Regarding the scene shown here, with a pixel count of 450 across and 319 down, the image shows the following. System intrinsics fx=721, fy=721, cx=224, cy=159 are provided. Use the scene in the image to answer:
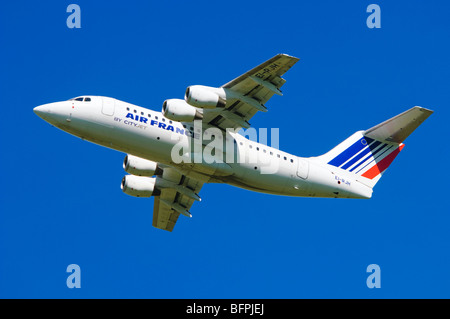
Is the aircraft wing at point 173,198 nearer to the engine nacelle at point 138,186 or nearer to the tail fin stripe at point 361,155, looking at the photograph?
the engine nacelle at point 138,186

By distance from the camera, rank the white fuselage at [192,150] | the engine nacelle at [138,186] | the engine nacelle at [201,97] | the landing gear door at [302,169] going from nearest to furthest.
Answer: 1. the engine nacelle at [201,97]
2. the white fuselage at [192,150]
3. the landing gear door at [302,169]
4. the engine nacelle at [138,186]

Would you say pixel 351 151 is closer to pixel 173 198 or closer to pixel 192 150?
pixel 192 150

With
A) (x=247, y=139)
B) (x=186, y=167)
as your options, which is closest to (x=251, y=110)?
(x=247, y=139)

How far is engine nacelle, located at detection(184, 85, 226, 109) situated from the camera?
24734mm

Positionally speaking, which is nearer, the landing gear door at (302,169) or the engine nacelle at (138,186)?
the landing gear door at (302,169)

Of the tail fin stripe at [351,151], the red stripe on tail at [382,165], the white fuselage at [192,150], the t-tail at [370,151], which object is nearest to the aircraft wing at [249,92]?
the white fuselage at [192,150]

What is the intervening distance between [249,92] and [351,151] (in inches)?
238

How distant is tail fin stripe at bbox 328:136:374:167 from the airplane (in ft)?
0.14

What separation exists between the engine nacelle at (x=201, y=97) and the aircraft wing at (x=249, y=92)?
0.77 meters

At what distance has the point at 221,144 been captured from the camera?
26781mm

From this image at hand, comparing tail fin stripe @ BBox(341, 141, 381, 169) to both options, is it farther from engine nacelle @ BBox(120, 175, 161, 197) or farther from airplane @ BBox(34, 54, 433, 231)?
engine nacelle @ BBox(120, 175, 161, 197)

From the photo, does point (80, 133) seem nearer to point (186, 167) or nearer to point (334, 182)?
point (186, 167)

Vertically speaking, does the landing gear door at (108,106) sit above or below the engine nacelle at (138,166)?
above

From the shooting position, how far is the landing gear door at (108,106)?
25.3 meters
